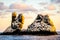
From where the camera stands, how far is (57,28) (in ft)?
46.4

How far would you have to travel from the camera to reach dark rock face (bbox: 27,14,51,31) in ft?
49.4

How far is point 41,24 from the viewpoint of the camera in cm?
1573

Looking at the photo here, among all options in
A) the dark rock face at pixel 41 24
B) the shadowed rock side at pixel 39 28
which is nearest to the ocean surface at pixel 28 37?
the shadowed rock side at pixel 39 28

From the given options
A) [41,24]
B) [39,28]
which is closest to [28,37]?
[39,28]

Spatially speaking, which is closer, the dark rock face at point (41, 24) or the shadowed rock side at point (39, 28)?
the shadowed rock side at point (39, 28)

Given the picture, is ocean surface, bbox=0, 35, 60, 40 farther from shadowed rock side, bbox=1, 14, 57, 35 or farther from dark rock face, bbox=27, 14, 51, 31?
dark rock face, bbox=27, 14, 51, 31

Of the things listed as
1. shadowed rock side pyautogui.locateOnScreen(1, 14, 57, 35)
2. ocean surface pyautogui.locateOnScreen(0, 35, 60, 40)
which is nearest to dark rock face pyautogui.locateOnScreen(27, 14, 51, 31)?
shadowed rock side pyautogui.locateOnScreen(1, 14, 57, 35)

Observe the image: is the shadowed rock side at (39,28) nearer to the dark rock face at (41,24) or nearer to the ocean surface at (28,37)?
the dark rock face at (41,24)

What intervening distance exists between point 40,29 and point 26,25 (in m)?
1.21

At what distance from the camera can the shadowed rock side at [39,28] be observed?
48.1ft

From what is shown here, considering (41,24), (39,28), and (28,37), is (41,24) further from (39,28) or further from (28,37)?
(28,37)

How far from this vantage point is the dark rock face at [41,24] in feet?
49.4

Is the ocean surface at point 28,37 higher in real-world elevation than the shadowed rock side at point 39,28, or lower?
lower

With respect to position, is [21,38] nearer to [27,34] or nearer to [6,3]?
[27,34]
